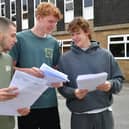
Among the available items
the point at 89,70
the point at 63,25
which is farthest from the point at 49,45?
the point at 63,25

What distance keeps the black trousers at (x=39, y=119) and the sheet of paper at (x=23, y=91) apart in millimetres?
752

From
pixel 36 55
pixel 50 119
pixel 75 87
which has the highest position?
pixel 36 55

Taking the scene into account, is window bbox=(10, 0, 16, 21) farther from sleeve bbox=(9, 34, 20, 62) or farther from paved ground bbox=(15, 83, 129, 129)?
sleeve bbox=(9, 34, 20, 62)

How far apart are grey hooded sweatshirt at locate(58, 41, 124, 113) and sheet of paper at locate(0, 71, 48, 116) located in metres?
0.65

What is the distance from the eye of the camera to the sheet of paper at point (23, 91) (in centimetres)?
384

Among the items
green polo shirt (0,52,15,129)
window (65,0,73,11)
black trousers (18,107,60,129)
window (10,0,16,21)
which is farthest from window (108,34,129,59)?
green polo shirt (0,52,15,129)

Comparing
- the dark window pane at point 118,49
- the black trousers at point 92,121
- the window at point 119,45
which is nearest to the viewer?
the black trousers at point 92,121

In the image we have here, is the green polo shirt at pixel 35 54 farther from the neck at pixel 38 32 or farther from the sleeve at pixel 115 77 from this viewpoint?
the sleeve at pixel 115 77

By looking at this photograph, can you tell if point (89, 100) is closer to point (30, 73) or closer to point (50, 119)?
point (50, 119)

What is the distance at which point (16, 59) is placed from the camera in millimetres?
4801

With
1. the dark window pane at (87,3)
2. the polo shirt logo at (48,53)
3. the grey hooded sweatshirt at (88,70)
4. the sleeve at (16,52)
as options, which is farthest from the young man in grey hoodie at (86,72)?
the dark window pane at (87,3)

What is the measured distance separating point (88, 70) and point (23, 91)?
0.97m

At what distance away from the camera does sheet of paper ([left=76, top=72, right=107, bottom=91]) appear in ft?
13.7

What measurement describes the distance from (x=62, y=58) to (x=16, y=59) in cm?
48
